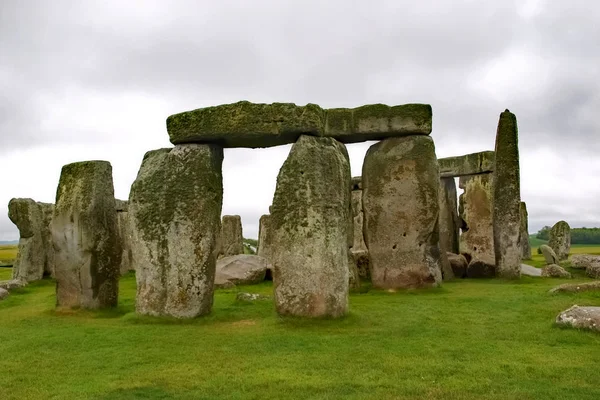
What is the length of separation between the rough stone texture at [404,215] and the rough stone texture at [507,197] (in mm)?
2559

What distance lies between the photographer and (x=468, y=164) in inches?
810

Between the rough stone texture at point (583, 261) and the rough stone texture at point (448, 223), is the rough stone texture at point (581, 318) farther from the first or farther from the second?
the rough stone texture at point (448, 223)

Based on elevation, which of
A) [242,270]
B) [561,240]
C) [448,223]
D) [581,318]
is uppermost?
[448,223]

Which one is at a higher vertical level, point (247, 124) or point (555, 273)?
point (247, 124)

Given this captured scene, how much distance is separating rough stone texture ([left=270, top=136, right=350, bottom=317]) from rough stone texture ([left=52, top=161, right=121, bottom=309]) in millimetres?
3713

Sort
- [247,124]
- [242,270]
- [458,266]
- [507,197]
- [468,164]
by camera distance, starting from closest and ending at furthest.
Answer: [247,124]
[507,197]
[242,270]
[458,266]
[468,164]

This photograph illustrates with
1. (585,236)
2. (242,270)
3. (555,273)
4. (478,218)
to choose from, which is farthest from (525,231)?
(585,236)

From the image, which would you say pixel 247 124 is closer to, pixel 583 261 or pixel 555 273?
pixel 555 273

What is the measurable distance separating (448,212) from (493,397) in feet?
51.2

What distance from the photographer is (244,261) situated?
17.4 meters

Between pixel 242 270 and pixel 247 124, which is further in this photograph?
pixel 242 270

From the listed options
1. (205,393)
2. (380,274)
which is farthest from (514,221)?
(205,393)

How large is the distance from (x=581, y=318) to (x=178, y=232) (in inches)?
256

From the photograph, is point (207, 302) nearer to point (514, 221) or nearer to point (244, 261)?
point (244, 261)
